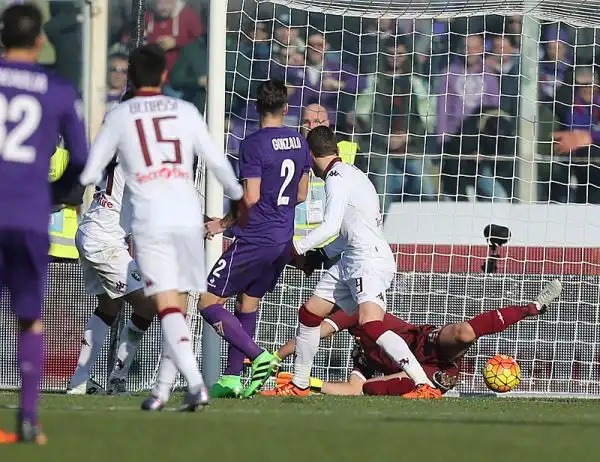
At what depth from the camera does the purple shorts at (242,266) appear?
33.7 feet

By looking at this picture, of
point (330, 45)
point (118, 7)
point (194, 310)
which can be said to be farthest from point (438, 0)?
point (118, 7)

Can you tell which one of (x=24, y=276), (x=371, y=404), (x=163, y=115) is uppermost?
(x=163, y=115)

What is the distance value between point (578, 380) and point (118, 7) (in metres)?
7.51

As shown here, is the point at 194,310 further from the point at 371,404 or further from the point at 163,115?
the point at 163,115

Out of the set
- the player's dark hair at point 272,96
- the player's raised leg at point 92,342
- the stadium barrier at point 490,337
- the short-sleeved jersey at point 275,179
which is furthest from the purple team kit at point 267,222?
the stadium barrier at point 490,337

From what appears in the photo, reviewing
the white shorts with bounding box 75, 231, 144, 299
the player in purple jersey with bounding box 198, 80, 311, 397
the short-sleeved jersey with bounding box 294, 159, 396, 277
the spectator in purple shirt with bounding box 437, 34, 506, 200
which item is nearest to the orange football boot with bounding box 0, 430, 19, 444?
the player in purple jersey with bounding box 198, 80, 311, 397

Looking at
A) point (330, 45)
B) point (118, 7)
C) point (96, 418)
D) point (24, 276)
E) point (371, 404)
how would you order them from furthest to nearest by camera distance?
point (118, 7), point (330, 45), point (371, 404), point (96, 418), point (24, 276)

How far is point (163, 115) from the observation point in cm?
764

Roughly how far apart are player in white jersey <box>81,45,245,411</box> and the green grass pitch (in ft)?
1.55

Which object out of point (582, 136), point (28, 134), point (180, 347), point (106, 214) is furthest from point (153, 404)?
point (582, 136)

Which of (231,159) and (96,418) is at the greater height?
(231,159)

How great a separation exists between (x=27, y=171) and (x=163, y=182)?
1.41 m

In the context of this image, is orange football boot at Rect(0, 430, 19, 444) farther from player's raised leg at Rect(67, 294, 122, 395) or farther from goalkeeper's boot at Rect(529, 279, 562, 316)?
goalkeeper's boot at Rect(529, 279, 562, 316)

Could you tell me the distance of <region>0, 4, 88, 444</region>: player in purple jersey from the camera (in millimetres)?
6164
